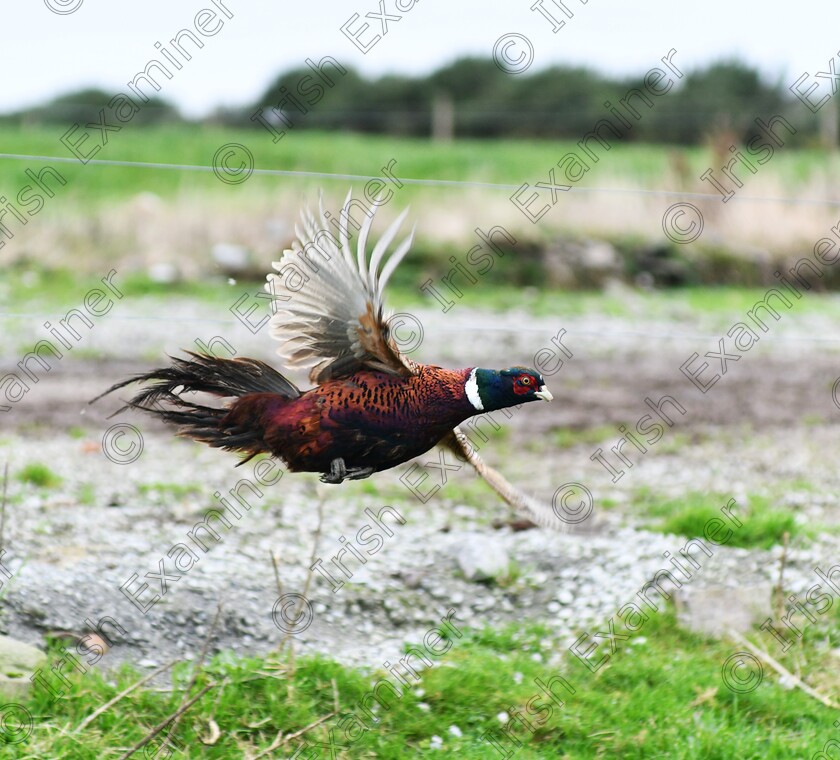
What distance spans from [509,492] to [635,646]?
6.11 ft

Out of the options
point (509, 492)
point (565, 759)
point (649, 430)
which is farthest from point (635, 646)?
point (649, 430)

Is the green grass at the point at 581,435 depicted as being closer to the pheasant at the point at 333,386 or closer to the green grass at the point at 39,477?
the green grass at the point at 39,477

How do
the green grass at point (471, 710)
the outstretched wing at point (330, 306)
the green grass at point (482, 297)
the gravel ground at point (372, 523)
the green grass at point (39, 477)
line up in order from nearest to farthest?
1. the outstretched wing at point (330, 306)
2. the green grass at point (471, 710)
3. the gravel ground at point (372, 523)
4. the green grass at point (39, 477)
5. the green grass at point (482, 297)

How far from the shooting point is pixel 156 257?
14023mm

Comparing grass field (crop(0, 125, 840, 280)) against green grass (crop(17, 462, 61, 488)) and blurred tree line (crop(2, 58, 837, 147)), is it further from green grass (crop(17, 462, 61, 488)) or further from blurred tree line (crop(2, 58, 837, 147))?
blurred tree line (crop(2, 58, 837, 147))

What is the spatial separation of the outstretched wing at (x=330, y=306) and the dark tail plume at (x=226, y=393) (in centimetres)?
13

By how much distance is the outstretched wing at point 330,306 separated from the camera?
2.84 meters

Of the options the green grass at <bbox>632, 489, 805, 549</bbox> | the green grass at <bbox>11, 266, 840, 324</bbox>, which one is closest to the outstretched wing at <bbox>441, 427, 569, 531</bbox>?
the green grass at <bbox>632, 489, 805, 549</bbox>

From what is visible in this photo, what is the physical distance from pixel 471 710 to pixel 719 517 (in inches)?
91.7

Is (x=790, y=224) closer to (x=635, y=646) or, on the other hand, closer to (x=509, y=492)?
(x=635, y=646)

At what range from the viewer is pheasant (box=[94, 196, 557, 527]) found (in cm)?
290

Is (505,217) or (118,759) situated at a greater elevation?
(505,217)

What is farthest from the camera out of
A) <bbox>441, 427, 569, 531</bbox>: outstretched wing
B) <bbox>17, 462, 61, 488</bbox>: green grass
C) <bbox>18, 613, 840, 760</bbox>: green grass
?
<bbox>17, 462, 61, 488</bbox>: green grass

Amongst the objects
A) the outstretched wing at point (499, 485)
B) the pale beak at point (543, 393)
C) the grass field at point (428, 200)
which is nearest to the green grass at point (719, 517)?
the outstretched wing at point (499, 485)
